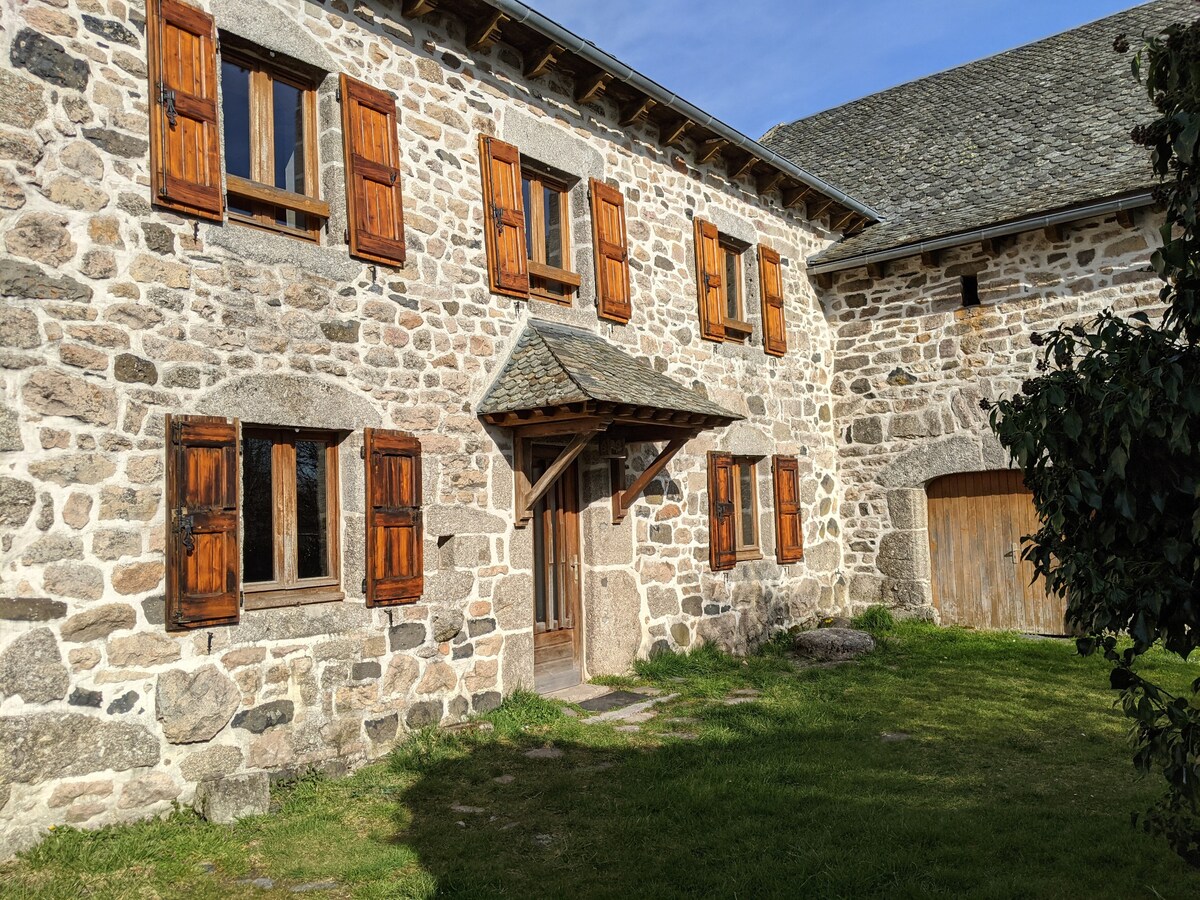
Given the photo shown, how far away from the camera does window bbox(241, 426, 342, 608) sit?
5.63 meters

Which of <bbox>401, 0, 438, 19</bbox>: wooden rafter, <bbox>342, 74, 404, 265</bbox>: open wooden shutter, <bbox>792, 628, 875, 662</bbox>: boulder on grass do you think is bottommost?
<bbox>792, 628, 875, 662</bbox>: boulder on grass

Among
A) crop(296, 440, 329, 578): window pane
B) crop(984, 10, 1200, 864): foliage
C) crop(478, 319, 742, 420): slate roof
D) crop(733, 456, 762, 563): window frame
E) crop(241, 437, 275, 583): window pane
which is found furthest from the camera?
crop(733, 456, 762, 563): window frame

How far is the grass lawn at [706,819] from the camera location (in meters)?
4.00

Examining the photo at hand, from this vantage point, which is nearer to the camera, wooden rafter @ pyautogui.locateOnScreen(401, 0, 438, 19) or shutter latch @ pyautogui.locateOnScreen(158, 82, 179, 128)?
shutter latch @ pyautogui.locateOnScreen(158, 82, 179, 128)

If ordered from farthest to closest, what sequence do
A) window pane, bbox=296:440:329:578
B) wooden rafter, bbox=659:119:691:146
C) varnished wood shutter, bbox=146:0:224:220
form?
1. wooden rafter, bbox=659:119:691:146
2. window pane, bbox=296:440:329:578
3. varnished wood shutter, bbox=146:0:224:220

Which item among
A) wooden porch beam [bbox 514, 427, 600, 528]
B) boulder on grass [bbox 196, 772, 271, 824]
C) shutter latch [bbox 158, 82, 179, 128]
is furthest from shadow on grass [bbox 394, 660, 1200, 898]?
shutter latch [bbox 158, 82, 179, 128]

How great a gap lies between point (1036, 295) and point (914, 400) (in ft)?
5.64

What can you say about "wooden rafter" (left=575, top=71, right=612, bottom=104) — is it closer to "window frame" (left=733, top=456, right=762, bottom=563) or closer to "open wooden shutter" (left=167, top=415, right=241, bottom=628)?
"window frame" (left=733, top=456, right=762, bottom=563)

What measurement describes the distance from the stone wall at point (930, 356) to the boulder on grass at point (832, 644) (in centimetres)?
188

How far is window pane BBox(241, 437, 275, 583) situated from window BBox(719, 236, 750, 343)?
18.7ft

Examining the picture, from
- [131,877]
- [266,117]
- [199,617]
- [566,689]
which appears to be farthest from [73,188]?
[566,689]

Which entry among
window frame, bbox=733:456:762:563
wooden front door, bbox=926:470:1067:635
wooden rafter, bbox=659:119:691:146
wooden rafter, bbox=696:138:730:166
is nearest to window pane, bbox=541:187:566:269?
wooden rafter, bbox=659:119:691:146

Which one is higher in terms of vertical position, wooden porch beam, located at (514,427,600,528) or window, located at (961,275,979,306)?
window, located at (961,275,979,306)

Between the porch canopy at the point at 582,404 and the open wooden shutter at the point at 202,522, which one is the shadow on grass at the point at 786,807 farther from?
the porch canopy at the point at 582,404
